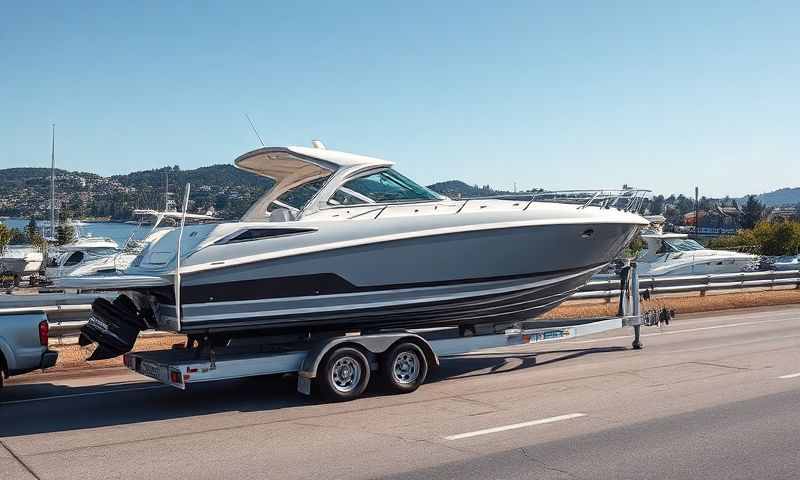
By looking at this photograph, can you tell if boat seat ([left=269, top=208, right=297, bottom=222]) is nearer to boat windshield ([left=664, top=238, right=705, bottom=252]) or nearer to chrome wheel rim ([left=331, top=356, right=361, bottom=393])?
chrome wheel rim ([left=331, top=356, right=361, bottom=393])

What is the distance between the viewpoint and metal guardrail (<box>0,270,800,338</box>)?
13.9 m

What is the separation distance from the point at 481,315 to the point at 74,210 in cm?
4936

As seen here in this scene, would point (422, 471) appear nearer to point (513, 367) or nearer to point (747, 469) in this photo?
point (747, 469)

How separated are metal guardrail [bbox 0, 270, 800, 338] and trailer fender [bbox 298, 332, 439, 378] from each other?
12.1 feet

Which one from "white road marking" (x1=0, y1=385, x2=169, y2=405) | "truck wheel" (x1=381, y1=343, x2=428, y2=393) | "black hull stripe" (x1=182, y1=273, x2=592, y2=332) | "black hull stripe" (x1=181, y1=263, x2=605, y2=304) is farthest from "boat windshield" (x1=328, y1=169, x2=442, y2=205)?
"white road marking" (x1=0, y1=385, x2=169, y2=405)

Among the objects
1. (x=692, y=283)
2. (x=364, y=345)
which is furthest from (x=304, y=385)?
(x=692, y=283)

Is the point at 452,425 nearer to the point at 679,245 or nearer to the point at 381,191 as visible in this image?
the point at 381,191

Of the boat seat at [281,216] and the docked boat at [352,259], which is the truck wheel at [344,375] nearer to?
the docked boat at [352,259]

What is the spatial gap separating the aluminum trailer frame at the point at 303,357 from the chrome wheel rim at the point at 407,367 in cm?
2

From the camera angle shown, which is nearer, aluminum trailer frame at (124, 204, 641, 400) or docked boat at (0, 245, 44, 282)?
aluminum trailer frame at (124, 204, 641, 400)

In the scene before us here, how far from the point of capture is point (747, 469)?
6.84 meters

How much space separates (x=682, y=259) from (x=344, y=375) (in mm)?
26795

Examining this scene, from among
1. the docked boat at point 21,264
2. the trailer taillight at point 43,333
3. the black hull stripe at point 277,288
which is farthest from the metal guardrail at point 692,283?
the docked boat at point 21,264

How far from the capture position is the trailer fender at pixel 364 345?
32.3 feet
